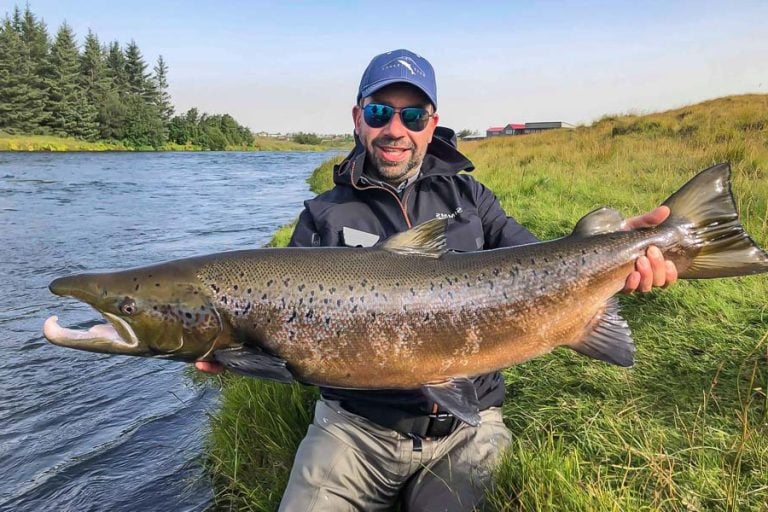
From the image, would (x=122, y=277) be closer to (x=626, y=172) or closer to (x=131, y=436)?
(x=131, y=436)

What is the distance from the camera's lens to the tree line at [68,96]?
61.1m

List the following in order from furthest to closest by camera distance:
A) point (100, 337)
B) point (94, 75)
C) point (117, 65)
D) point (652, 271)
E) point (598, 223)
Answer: point (117, 65)
point (94, 75)
point (598, 223)
point (652, 271)
point (100, 337)

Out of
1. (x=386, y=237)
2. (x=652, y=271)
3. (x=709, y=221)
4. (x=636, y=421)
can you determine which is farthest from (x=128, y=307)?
(x=709, y=221)

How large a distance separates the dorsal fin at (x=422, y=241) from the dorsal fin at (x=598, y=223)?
0.71 meters

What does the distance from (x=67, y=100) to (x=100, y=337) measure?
74036 mm

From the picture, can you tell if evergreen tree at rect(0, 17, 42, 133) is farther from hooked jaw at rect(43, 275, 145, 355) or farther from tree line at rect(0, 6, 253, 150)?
hooked jaw at rect(43, 275, 145, 355)

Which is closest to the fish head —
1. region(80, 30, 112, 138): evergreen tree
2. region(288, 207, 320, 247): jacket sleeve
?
region(288, 207, 320, 247): jacket sleeve

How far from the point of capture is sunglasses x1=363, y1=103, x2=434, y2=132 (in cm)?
350

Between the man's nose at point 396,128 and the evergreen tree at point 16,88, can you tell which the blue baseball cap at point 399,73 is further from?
the evergreen tree at point 16,88

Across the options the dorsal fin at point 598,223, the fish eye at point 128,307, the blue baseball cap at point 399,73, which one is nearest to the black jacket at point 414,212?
the blue baseball cap at point 399,73

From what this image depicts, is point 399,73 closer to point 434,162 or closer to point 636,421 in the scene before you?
point 434,162

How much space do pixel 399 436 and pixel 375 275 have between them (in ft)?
3.05

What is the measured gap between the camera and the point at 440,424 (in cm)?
296

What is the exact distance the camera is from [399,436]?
9.74 ft
